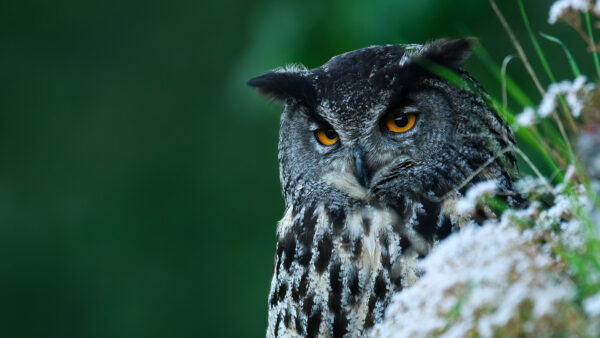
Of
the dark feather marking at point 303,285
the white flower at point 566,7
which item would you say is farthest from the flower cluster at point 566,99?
the dark feather marking at point 303,285

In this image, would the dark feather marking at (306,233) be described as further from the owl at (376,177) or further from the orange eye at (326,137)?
the orange eye at (326,137)

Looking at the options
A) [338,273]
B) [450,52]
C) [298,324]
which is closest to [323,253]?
[338,273]

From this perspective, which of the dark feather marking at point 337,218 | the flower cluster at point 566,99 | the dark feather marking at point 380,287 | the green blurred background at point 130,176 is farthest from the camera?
the green blurred background at point 130,176

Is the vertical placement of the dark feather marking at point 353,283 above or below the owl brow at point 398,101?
below

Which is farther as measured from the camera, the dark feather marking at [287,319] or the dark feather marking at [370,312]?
the dark feather marking at [287,319]

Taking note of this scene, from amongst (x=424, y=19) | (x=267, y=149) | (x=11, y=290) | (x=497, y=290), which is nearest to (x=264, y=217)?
(x=267, y=149)

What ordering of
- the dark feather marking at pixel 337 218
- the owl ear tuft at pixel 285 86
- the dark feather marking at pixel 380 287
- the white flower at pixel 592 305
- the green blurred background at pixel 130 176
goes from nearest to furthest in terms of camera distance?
the white flower at pixel 592 305
the dark feather marking at pixel 380 287
the dark feather marking at pixel 337 218
the owl ear tuft at pixel 285 86
the green blurred background at pixel 130 176

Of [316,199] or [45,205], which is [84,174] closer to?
[45,205]

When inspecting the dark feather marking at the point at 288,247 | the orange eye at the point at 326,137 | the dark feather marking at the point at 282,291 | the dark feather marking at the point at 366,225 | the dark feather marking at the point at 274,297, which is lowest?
the dark feather marking at the point at 274,297

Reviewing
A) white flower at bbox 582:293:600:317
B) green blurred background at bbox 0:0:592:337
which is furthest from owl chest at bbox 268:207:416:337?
green blurred background at bbox 0:0:592:337
